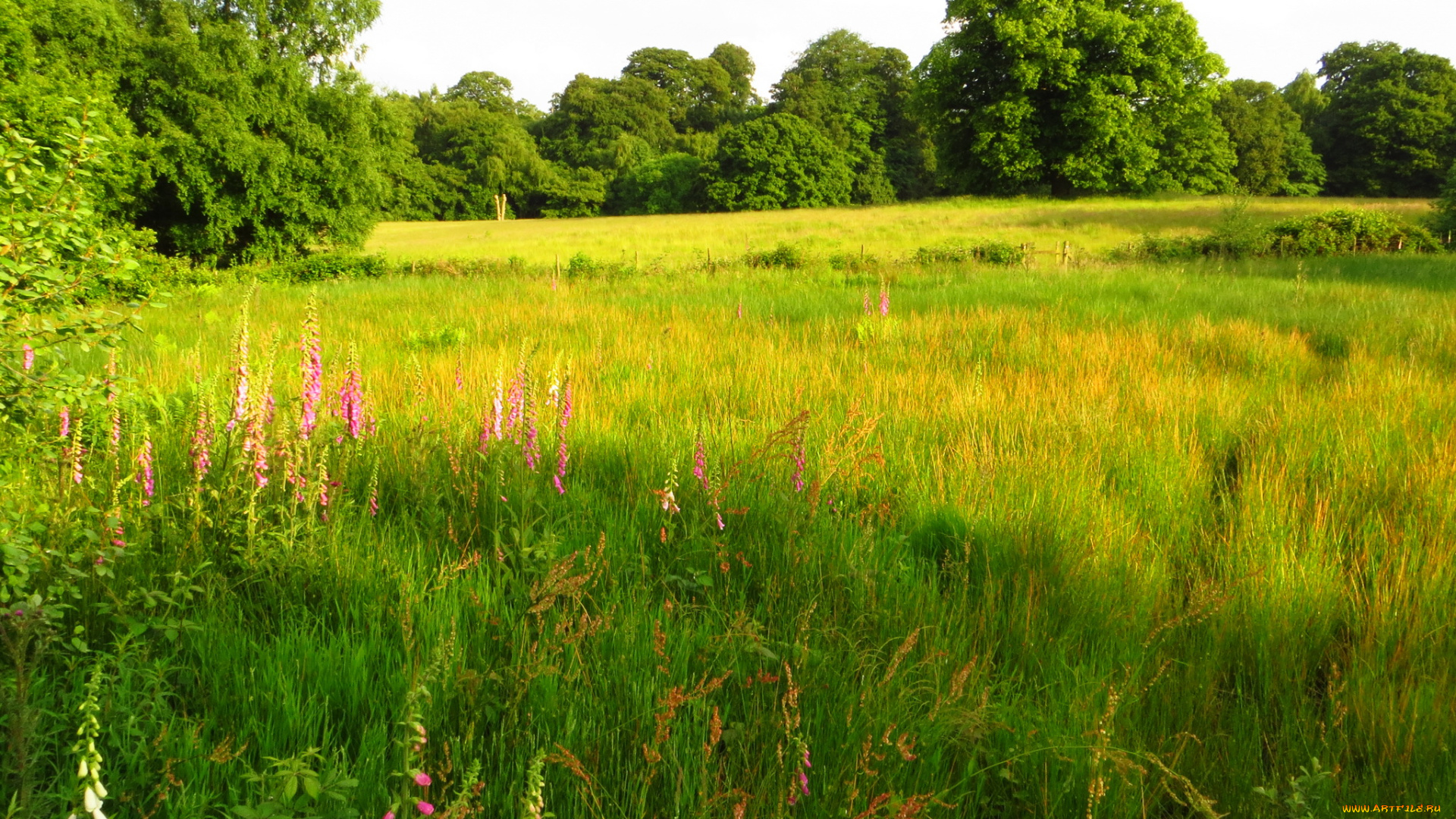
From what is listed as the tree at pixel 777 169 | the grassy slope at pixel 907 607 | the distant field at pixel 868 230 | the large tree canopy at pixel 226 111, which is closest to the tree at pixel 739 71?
the tree at pixel 777 169

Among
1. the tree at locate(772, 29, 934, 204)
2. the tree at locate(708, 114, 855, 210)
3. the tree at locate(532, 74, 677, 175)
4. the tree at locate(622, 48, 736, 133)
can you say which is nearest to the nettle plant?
the tree at locate(708, 114, 855, 210)

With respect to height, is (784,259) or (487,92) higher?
(487,92)

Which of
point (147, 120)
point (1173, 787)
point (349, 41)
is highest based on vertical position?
point (349, 41)

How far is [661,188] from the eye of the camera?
217 ft

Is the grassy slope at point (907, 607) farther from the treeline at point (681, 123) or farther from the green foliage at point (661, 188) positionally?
the green foliage at point (661, 188)

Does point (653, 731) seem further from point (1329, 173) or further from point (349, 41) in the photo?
point (1329, 173)

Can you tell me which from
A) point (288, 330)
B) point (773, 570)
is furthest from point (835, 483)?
point (288, 330)

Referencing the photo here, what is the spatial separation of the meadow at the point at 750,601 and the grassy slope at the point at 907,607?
17 mm

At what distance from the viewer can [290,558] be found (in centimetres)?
246

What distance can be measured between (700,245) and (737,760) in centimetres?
2640

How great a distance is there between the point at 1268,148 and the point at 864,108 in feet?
102

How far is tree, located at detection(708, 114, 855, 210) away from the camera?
5794cm

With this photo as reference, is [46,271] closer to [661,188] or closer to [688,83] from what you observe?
[661,188]

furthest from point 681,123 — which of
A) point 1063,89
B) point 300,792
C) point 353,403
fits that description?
point 300,792
